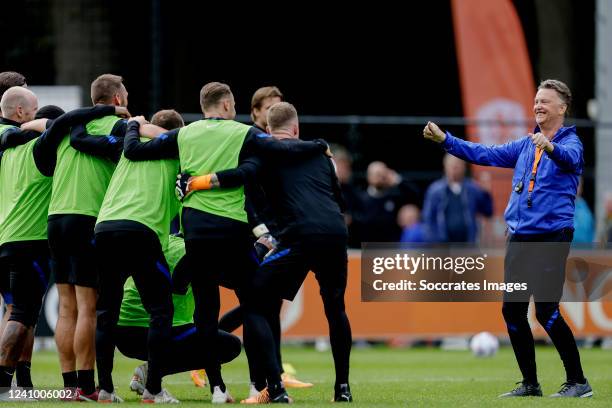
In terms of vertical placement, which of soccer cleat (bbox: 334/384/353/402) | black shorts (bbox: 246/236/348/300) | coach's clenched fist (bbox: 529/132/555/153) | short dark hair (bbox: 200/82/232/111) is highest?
short dark hair (bbox: 200/82/232/111)

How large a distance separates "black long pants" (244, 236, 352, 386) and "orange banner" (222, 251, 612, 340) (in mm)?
6746

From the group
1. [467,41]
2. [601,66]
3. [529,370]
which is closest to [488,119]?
[467,41]

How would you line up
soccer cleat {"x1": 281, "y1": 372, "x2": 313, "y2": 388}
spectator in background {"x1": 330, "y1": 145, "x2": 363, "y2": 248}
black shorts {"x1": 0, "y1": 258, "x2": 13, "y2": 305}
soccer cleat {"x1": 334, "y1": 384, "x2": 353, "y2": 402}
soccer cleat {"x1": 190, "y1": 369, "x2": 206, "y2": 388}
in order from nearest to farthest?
soccer cleat {"x1": 334, "y1": 384, "x2": 353, "y2": 402} < black shorts {"x1": 0, "y1": 258, "x2": 13, "y2": 305} < soccer cleat {"x1": 190, "y1": 369, "x2": 206, "y2": 388} < soccer cleat {"x1": 281, "y1": 372, "x2": 313, "y2": 388} < spectator in background {"x1": 330, "y1": 145, "x2": 363, "y2": 248}

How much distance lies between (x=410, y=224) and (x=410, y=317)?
1.49 meters

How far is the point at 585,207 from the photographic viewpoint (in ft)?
57.7

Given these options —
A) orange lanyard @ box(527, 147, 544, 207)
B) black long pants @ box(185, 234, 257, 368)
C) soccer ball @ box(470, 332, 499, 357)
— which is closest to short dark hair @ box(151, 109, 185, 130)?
black long pants @ box(185, 234, 257, 368)

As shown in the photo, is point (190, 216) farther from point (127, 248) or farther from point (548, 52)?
point (548, 52)

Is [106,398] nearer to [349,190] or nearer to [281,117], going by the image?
[281,117]

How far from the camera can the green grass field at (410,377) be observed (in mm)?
9789

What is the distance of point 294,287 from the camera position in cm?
948

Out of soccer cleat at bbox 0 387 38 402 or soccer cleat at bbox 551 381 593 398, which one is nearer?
soccer cleat at bbox 0 387 38 402

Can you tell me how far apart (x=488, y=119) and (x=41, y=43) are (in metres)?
6.92

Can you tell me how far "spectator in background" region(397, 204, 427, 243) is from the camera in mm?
17391

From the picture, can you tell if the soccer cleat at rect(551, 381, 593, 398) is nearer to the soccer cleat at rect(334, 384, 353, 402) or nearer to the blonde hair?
the soccer cleat at rect(334, 384, 353, 402)
